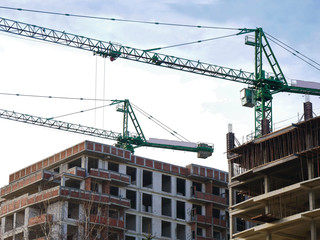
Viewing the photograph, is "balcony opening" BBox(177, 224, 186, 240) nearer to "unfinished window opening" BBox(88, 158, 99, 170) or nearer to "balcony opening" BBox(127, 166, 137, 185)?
"balcony opening" BBox(127, 166, 137, 185)

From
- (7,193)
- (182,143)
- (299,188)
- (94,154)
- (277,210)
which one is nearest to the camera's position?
(299,188)

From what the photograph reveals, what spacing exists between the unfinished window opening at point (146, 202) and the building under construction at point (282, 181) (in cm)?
2396

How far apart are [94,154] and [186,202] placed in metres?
17.0

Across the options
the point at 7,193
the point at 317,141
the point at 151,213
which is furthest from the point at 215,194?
the point at 317,141

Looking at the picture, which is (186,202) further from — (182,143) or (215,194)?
(182,143)

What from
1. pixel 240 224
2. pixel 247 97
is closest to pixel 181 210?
pixel 240 224

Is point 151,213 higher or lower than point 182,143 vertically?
lower

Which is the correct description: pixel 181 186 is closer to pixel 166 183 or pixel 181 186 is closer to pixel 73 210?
pixel 166 183

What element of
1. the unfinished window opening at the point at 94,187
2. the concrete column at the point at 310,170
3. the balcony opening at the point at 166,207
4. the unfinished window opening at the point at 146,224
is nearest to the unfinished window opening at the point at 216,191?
the balcony opening at the point at 166,207

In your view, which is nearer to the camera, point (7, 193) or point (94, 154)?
point (94, 154)

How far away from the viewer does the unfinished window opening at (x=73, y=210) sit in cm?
9369

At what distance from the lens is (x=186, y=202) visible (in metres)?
106

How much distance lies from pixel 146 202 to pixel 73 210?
1267 centimetres

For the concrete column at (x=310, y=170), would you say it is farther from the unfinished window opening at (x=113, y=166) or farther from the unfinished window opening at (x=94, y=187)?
the unfinished window opening at (x=113, y=166)
